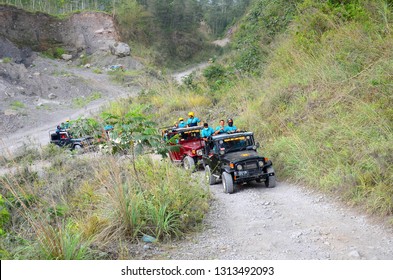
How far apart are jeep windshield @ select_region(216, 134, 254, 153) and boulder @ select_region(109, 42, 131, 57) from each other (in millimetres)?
37642

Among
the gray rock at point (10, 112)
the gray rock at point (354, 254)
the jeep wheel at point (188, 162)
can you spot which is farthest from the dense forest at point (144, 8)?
the gray rock at point (354, 254)

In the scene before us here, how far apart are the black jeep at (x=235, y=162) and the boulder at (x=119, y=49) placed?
37219 mm

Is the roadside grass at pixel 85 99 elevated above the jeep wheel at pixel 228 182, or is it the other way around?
the roadside grass at pixel 85 99

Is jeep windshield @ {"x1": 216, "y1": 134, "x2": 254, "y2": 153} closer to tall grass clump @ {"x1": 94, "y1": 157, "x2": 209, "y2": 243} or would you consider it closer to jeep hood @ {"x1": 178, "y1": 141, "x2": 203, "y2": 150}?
jeep hood @ {"x1": 178, "y1": 141, "x2": 203, "y2": 150}

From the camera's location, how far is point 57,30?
4709 centimetres

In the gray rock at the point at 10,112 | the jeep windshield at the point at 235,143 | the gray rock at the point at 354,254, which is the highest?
the gray rock at the point at 10,112

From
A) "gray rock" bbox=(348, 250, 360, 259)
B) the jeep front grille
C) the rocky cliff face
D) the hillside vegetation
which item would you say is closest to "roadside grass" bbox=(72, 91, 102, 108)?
the hillside vegetation

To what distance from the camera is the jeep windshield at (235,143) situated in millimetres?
10459

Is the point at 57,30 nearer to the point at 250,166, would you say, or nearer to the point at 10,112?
the point at 10,112

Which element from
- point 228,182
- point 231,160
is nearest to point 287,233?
point 228,182

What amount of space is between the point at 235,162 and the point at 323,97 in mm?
3777

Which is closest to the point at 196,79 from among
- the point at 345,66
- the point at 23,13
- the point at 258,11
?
the point at 258,11

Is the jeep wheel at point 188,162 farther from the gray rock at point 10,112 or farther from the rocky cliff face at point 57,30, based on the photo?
the rocky cliff face at point 57,30

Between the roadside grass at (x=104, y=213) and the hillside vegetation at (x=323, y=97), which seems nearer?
the roadside grass at (x=104, y=213)
